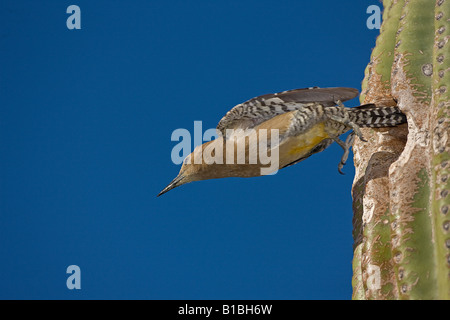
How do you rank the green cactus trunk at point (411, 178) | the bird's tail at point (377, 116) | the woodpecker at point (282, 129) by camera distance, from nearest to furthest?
the green cactus trunk at point (411, 178), the bird's tail at point (377, 116), the woodpecker at point (282, 129)

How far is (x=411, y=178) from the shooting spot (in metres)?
1.97

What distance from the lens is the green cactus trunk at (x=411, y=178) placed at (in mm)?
1784

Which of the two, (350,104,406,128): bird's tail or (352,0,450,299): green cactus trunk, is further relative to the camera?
(350,104,406,128): bird's tail

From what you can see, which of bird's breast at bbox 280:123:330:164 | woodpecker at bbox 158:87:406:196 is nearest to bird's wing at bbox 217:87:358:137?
woodpecker at bbox 158:87:406:196

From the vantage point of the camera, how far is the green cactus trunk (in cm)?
178

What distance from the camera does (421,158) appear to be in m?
1.99

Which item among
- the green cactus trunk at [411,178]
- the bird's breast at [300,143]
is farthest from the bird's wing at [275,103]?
the green cactus trunk at [411,178]

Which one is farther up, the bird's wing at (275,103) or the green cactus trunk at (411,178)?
the bird's wing at (275,103)

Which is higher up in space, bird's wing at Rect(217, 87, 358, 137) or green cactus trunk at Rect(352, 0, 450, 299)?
bird's wing at Rect(217, 87, 358, 137)

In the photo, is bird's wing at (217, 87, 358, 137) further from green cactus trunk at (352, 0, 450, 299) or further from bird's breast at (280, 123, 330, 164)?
green cactus trunk at (352, 0, 450, 299)

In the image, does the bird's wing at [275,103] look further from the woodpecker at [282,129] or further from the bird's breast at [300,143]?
the bird's breast at [300,143]

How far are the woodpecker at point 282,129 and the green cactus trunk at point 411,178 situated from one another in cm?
26
